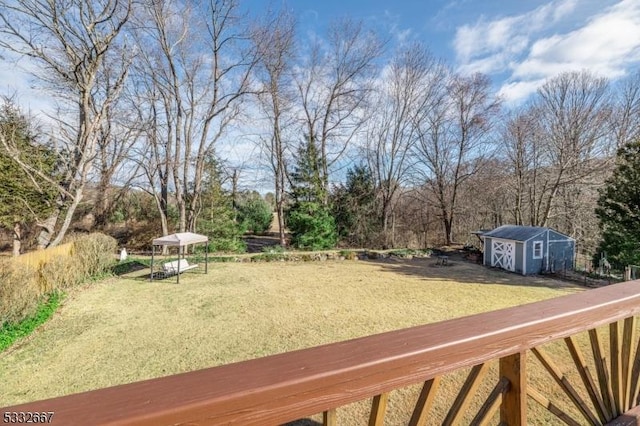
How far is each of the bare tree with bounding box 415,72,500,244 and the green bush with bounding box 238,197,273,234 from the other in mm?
11216

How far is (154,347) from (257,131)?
13.3 m

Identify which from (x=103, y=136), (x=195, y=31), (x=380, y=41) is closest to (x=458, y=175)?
(x=380, y=41)

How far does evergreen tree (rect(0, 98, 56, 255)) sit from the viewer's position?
30.1ft

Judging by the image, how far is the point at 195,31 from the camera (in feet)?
45.0

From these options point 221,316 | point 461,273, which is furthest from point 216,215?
point 461,273

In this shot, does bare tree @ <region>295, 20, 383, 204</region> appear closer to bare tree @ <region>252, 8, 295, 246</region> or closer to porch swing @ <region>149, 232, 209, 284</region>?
bare tree @ <region>252, 8, 295, 246</region>

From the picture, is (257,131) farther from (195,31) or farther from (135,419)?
(135,419)

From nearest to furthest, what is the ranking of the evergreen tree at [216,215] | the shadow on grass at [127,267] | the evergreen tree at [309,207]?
the shadow on grass at [127,267], the evergreen tree at [216,215], the evergreen tree at [309,207]

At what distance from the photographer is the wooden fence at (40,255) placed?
21.1 ft

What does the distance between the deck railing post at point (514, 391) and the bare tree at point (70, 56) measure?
37.6 feet

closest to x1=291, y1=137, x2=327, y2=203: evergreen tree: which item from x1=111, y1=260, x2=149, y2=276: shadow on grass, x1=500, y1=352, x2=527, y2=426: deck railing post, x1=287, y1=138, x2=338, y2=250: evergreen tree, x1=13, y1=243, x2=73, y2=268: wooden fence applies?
x1=287, y1=138, x2=338, y2=250: evergreen tree

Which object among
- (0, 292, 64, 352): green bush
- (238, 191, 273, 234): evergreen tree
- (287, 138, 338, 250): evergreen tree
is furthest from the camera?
(238, 191, 273, 234): evergreen tree

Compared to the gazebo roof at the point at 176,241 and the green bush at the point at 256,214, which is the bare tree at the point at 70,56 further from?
the green bush at the point at 256,214

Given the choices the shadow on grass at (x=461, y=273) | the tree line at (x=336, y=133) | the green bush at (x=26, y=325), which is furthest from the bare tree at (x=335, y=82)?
the green bush at (x=26, y=325)
